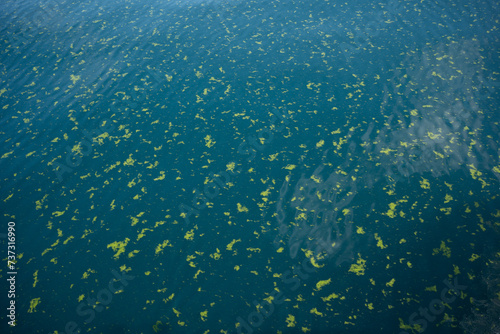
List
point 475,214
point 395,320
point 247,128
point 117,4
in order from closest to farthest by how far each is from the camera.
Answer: point 395,320, point 475,214, point 247,128, point 117,4

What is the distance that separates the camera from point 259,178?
138 cm

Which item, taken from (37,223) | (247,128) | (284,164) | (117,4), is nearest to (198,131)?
(247,128)

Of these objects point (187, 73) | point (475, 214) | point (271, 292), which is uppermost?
point (187, 73)

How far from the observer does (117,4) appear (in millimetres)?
3074

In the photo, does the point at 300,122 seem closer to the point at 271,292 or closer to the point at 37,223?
the point at 271,292

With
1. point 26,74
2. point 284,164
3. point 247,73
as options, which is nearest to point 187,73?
point 247,73

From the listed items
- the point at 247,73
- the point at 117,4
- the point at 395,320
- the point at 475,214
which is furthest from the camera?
the point at 117,4

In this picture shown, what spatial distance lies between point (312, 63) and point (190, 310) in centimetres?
198

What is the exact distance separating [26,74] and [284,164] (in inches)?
96.9

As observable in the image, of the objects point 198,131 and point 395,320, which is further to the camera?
point 198,131

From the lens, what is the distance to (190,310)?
985 mm

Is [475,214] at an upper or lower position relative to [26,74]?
lower

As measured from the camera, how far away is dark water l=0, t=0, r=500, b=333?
38.9 inches

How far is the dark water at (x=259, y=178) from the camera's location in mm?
988
